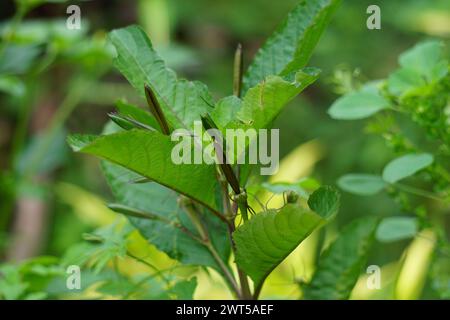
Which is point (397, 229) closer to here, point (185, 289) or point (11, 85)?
point (185, 289)

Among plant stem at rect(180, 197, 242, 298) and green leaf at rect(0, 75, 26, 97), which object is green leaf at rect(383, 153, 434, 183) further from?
green leaf at rect(0, 75, 26, 97)

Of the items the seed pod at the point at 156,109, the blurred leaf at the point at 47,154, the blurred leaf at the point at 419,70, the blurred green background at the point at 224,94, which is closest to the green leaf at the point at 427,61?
the blurred leaf at the point at 419,70

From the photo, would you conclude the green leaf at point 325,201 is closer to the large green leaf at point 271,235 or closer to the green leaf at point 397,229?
the large green leaf at point 271,235

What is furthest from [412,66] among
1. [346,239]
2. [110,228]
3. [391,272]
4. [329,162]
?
[329,162]

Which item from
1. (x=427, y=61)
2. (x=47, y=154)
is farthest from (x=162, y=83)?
(x=47, y=154)

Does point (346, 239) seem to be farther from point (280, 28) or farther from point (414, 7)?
point (414, 7)

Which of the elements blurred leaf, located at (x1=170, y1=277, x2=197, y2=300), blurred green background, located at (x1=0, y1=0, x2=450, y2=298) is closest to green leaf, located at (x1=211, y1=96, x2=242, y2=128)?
blurred leaf, located at (x1=170, y1=277, x2=197, y2=300)
